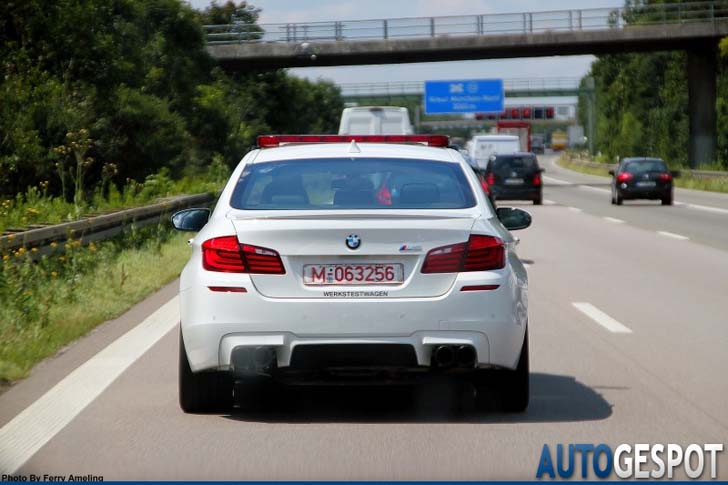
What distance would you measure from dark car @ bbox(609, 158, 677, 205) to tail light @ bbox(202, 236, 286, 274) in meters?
33.3

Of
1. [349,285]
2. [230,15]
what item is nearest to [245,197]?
[349,285]

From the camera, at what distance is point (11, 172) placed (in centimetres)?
2669

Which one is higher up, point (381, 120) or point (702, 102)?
point (381, 120)

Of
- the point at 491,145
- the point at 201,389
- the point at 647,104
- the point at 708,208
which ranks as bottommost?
the point at 647,104

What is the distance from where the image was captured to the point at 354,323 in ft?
22.9

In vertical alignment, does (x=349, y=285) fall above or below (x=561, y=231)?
above

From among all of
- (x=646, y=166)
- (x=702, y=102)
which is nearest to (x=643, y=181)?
(x=646, y=166)

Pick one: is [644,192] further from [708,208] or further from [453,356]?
[453,356]

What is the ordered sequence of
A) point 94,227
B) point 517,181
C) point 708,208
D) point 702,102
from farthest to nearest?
1. point 702,102
2. point 517,181
3. point 708,208
4. point 94,227

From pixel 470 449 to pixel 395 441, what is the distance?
0.39 meters

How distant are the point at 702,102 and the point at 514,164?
21.7 meters

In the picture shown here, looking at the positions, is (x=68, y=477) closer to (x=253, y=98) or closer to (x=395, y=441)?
(x=395, y=441)

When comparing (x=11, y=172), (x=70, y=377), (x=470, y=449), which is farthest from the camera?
(x=11, y=172)

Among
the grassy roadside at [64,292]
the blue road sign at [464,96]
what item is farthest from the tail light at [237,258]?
the blue road sign at [464,96]
